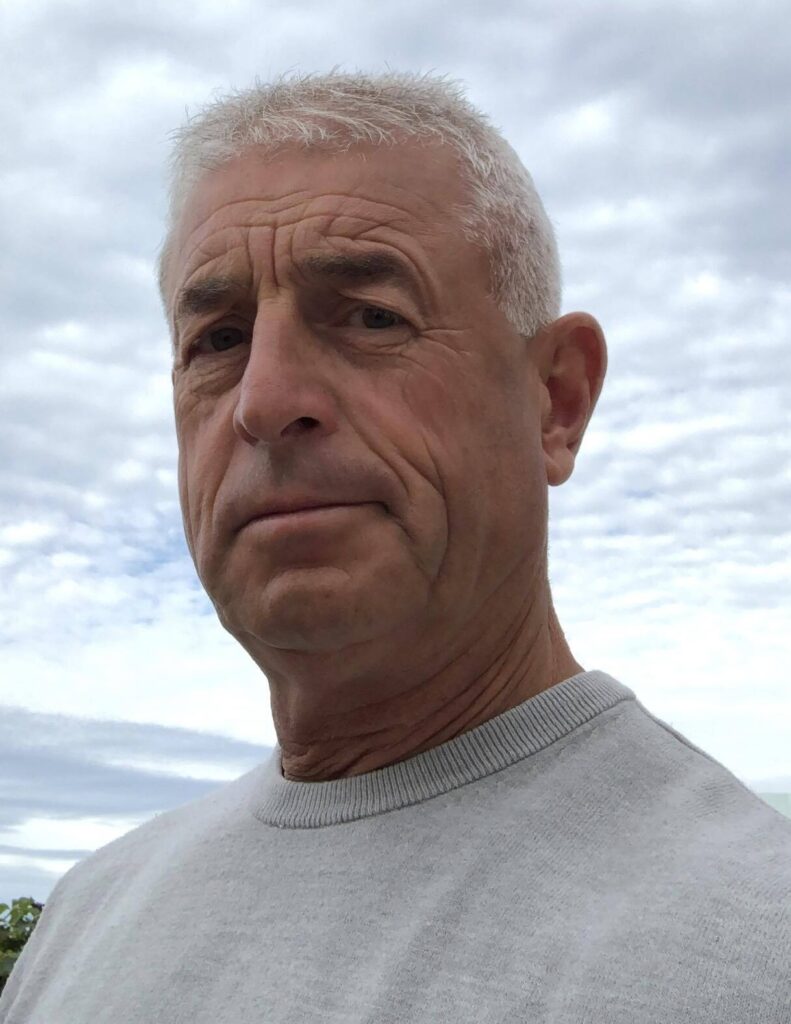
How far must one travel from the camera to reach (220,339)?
2.37 m

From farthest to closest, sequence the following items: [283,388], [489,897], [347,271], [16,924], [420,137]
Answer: [16,924] → [420,137] → [347,271] → [283,388] → [489,897]

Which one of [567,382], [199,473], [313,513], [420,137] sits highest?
[420,137]

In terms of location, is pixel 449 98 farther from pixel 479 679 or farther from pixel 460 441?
pixel 479 679

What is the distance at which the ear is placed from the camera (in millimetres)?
2436

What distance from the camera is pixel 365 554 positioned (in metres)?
2.07

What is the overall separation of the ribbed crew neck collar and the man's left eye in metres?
0.78

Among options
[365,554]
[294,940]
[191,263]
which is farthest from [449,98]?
[294,940]

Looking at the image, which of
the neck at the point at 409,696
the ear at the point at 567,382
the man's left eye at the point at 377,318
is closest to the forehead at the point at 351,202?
the man's left eye at the point at 377,318

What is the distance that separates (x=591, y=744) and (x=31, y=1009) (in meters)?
1.54

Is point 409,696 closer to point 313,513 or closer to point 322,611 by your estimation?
point 322,611

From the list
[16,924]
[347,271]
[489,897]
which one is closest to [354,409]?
[347,271]

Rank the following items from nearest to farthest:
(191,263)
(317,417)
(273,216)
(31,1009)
A: (317,417) < (273,216) < (191,263) < (31,1009)

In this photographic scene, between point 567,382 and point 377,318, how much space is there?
1.71ft

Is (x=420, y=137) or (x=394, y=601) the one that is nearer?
(x=394, y=601)
